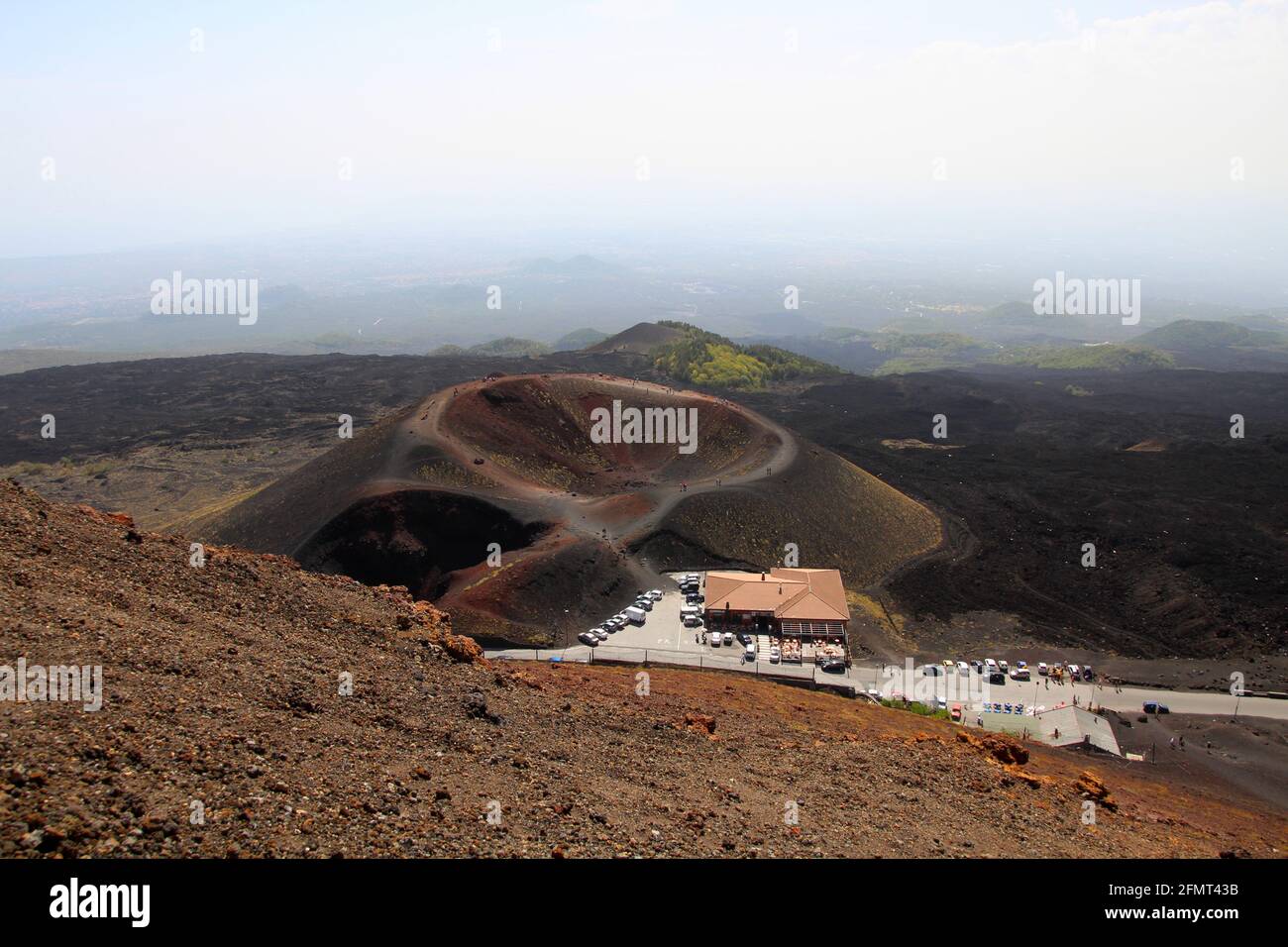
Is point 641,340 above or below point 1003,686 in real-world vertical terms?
above

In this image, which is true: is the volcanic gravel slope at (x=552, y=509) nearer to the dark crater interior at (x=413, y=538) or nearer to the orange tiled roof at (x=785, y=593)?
the dark crater interior at (x=413, y=538)

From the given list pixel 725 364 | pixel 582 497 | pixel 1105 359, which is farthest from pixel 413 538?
pixel 1105 359

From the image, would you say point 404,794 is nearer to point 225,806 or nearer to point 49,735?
point 225,806

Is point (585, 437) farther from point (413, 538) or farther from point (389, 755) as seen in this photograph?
point (389, 755)

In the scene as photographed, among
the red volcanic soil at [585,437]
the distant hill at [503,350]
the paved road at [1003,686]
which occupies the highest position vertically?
the distant hill at [503,350]

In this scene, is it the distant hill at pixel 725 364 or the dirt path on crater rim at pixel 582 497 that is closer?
the dirt path on crater rim at pixel 582 497

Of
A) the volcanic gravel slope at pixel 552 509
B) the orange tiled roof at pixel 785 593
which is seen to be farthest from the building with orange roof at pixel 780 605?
the volcanic gravel slope at pixel 552 509
